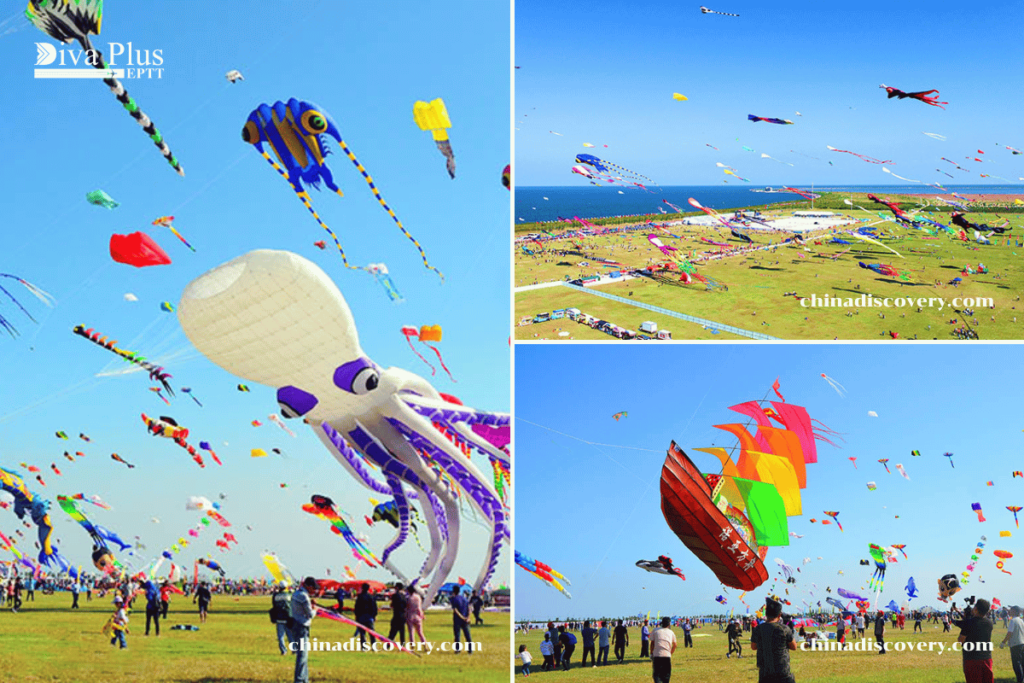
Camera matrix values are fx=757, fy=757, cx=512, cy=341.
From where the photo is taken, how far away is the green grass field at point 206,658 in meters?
10.2

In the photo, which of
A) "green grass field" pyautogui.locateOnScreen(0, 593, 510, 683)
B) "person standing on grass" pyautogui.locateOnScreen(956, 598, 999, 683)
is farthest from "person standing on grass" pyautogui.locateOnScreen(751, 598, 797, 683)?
"green grass field" pyautogui.locateOnScreen(0, 593, 510, 683)

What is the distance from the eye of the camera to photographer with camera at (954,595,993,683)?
8289 millimetres

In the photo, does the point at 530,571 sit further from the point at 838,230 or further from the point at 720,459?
the point at 838,230

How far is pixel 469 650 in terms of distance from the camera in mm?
13242

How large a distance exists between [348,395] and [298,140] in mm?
5440

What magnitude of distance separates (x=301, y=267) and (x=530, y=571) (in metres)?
8.54

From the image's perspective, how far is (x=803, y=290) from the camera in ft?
139

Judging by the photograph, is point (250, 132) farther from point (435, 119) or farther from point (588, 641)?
point (588, 641)

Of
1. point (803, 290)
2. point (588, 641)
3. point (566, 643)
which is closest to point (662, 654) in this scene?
point (566, 643)

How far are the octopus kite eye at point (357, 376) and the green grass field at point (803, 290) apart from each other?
64.8 feet

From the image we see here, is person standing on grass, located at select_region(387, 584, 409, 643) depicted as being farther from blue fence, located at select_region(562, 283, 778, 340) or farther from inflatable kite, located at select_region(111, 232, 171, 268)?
blue fence, located at select_region(562, 283, 778, 340)

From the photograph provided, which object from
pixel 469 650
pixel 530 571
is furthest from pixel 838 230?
pixel 469 650

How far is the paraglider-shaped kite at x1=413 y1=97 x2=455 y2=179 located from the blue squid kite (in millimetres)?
1685

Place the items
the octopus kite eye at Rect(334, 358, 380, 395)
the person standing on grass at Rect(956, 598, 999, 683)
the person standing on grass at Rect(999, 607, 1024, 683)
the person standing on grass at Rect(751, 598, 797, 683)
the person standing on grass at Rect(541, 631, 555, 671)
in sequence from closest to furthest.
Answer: the person standing on grass at Rect(751, 598, 797, 683)
the person standing on grass at Rect(956, 598, 999, 683)
the person standing on grass at Rect(999, 607, 1024, 683)
the person standing on grass at Rect(541, 631, 555, 671)
the octopus kite eye at Rect(334, 358, 380, 395)
